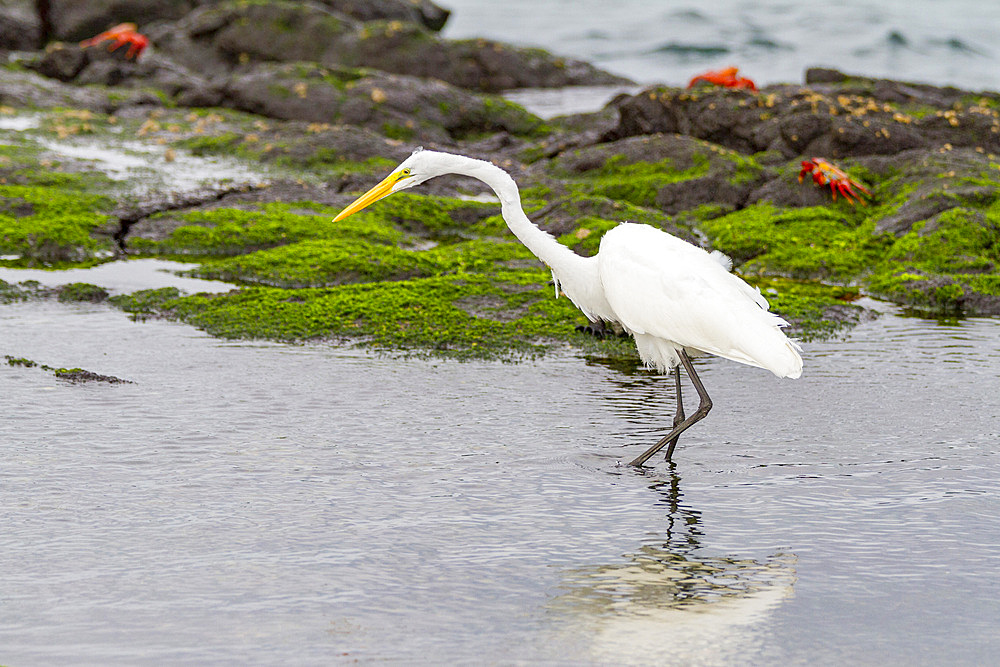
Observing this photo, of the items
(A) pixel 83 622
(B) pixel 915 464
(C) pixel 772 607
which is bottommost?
(A) pixel 83 622

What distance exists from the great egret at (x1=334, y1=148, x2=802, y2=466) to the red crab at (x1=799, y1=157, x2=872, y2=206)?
542 centimetres

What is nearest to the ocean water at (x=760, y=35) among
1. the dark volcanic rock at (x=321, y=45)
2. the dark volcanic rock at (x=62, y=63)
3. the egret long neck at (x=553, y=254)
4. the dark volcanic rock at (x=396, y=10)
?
the dark volcanic rock at (x=396, y=10)

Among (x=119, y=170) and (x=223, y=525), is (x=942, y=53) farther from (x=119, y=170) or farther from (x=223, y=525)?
(x=223, y=525)

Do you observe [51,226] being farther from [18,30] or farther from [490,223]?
[18,30]

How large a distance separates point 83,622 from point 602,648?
1687mm

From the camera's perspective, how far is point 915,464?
5078 mm

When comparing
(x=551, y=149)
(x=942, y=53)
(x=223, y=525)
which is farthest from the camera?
(x=942, y=53)

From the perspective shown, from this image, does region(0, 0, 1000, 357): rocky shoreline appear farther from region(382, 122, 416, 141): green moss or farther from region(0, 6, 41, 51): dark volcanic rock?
region(0, 6, 41, 51): dark volcanic rock

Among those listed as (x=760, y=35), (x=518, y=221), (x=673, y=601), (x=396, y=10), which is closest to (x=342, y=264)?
(x=518, y=221)

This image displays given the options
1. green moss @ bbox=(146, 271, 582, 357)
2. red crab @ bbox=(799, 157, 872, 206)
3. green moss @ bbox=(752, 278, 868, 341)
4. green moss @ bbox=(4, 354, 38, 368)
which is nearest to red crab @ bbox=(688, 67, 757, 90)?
red crab @ bbox=(799, 157, 872, 206)

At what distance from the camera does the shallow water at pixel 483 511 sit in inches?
138

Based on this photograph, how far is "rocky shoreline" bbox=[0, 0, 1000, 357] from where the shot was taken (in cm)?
771

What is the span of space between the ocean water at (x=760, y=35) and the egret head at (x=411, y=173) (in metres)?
24.5

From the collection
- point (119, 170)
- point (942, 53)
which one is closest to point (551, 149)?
point (119, 170)
